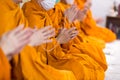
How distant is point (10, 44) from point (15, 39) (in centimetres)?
4

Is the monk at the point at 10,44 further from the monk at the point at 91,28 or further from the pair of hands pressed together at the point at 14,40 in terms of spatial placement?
the monk at the point at 91,28

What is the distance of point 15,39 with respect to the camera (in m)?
1.45

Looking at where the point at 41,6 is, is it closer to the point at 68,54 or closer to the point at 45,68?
the point at 68,54

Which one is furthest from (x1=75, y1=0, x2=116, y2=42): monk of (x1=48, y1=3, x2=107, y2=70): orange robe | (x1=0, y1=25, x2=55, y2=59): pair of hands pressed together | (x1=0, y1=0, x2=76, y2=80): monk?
(x1=0, y1=25, x2=55, y2=59): pair of hands pressed together

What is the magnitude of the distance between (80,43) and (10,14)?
1.29 metres

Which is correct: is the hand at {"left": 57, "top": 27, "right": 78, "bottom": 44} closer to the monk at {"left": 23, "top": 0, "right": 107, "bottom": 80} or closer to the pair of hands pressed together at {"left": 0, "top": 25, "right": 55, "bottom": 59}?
the monk at {"left": 23, "top": 0, "right": 107, "bottom": 80}

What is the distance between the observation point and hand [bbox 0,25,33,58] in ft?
4.76

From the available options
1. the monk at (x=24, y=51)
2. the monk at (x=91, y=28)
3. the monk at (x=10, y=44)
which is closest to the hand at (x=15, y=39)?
the monk at (x=10, y=44)

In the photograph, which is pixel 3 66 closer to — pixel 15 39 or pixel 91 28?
pixel 15 39

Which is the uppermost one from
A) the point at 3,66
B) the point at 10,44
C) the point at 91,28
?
the point at 10,44

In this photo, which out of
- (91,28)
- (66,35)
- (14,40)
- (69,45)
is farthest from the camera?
(91,28)

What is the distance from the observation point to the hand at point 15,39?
4.76 ft

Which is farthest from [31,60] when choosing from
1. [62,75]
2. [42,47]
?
[42,47]

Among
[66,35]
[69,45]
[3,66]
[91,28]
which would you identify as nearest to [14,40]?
[3,66]
